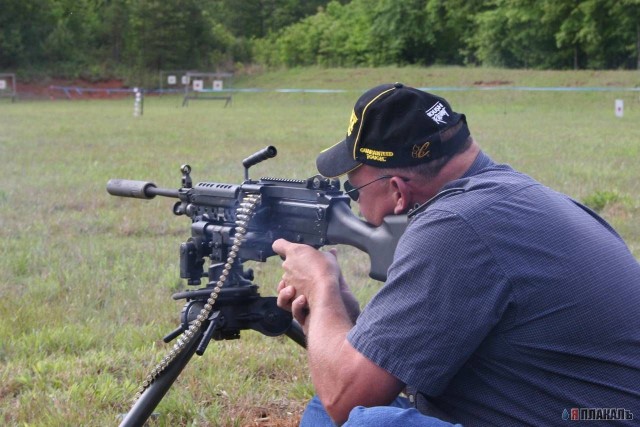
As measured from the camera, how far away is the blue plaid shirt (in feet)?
7.55

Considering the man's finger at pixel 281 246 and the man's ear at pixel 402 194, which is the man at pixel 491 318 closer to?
the man's ear at pixel 402 194

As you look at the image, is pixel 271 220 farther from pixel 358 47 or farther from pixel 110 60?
pixel 358 47

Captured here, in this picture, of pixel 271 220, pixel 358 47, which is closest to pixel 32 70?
pixel 358 47

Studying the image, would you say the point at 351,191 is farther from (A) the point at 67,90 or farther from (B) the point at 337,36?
(B) the point at 337,36

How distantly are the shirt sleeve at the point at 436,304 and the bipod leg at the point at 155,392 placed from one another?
1.12 m

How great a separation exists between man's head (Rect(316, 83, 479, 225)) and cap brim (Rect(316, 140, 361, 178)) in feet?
0.10

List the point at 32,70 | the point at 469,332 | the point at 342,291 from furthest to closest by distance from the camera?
the point at 32,70 < the point at 342,291 < the point at 469,332

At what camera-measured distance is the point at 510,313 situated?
2324 millimetres

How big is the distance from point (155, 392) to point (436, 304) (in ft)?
4.53

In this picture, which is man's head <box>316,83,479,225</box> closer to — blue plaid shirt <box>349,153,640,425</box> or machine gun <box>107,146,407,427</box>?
machine gun <box>107,146,407,427</box>

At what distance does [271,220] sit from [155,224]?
5983 mm

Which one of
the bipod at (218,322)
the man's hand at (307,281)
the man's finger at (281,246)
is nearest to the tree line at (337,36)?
the bipod at (218,322)

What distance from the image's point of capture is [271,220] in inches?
120

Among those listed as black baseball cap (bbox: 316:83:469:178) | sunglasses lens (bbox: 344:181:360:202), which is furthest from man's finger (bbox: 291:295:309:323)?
Answer: black baseball cap (bbox: 316:83:469:178)
